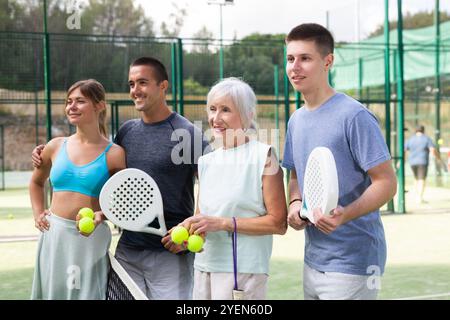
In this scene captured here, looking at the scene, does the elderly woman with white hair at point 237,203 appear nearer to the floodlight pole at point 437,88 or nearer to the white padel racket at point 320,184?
the white padel racket at point 320,184

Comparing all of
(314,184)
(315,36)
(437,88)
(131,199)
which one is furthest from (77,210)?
(437,88)

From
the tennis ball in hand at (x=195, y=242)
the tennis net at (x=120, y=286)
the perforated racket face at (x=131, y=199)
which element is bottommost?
the tennis net at (x=120, y=286)

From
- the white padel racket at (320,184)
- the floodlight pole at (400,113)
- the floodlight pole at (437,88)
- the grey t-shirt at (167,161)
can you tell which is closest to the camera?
the white padel racket at (320,184)

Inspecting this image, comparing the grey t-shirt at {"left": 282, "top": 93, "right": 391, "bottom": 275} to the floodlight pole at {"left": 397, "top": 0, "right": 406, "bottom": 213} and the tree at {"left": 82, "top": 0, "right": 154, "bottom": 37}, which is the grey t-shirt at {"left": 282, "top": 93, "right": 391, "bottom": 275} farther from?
the tree at {"left": 82, "top": 0, "right": 154, "bottom": 37}

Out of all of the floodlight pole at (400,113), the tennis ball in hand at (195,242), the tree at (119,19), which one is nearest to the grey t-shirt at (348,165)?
the tennis ball in hand at (195,242)

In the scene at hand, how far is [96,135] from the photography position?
9.20 ft

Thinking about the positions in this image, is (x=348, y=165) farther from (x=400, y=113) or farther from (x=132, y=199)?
(x=400, y=113)

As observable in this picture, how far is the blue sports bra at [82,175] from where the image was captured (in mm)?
2686

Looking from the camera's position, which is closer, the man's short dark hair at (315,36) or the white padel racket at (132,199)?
the man's short dark hair at (315,36)

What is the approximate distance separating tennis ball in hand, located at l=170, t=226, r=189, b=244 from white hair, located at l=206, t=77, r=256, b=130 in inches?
16.9

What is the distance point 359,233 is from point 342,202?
0.41 feet

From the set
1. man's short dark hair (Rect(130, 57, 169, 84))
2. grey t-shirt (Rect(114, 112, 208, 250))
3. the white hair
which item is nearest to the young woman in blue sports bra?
grey t-shirt (Rect(114, 112, 208, 250))

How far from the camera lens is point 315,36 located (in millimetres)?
2242

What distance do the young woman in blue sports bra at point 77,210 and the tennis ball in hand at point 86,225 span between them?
0.10 m
